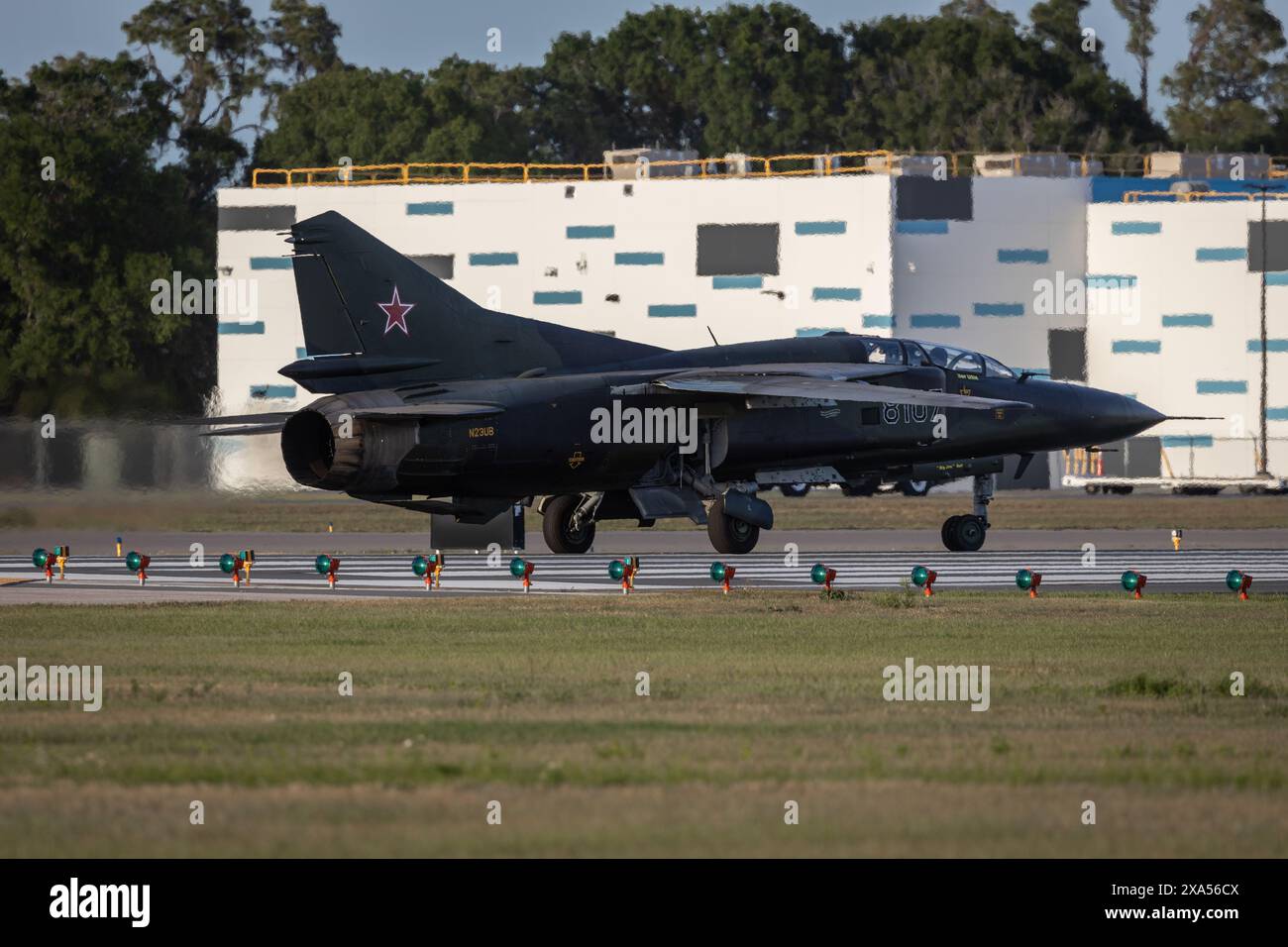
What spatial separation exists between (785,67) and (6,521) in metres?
94.3

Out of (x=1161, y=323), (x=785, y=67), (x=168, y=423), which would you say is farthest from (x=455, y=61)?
(x=168, y=423)

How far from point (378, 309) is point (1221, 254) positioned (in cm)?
5566

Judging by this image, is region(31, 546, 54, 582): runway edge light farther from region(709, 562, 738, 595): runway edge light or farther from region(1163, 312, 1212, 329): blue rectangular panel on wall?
region(1163, 312, 1212, 329): blue rectangular panel on wall

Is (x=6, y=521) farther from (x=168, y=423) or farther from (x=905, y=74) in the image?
(x=905, y=74)

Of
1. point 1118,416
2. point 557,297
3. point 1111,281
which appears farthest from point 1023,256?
point 1118,416

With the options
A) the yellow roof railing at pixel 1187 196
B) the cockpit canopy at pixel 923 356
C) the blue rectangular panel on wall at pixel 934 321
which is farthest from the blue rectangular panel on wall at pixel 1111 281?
the cockpit canopy at pixel 923 356

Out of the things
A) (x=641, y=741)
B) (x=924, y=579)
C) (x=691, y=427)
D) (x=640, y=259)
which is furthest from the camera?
(x=640, y=259)

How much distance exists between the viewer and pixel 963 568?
28.8 metres

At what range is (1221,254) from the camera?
74.7m

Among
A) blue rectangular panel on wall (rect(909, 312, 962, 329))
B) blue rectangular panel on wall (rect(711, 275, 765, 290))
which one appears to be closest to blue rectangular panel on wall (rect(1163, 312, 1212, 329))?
blue rectangular panel on wall (rect(909, 312, 962, 329))

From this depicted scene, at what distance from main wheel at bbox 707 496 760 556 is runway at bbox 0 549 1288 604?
256 millimetres

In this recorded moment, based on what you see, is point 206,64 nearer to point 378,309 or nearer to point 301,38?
point 301,38

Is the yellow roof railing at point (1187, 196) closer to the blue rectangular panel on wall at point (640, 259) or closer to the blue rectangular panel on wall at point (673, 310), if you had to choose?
the blue rectangular panel on wall at point (673, 310)

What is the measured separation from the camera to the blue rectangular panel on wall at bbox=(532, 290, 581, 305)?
251ft
